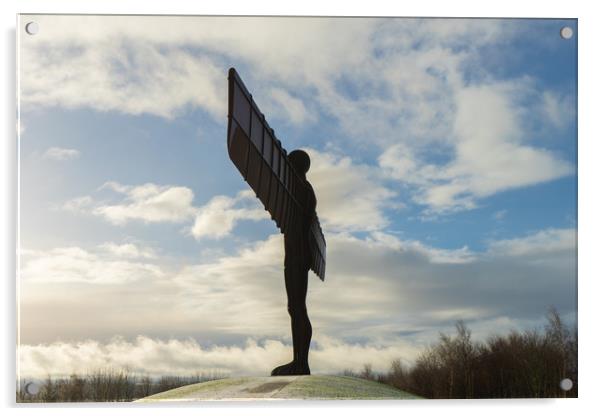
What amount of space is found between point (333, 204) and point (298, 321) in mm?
1072

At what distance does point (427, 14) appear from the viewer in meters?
7.27

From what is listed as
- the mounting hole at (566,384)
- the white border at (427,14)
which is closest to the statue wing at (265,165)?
the white border at (427,14)

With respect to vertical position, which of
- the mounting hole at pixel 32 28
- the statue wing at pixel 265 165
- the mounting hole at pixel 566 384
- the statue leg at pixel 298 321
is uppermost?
the mounting hole at pixel 32 28

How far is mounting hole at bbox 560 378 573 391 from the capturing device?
7062 mm

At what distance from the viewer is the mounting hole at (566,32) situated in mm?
7297

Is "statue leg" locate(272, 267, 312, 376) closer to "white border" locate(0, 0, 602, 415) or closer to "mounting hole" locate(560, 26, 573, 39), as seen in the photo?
"white border" locate(0, 0, 602, 415)

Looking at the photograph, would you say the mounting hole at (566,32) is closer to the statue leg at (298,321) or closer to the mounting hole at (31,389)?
the statue leg at (298,321)

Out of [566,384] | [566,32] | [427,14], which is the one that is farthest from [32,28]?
[566,384]

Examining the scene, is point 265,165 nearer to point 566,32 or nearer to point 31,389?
point 31,389

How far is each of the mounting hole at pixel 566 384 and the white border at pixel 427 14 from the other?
0.28 ft

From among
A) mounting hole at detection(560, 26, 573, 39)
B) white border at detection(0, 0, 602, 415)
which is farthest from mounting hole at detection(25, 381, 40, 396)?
mounting hole at detection(560, 26, 573, 39)

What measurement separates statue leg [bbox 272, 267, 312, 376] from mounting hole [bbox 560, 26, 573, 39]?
2.98m

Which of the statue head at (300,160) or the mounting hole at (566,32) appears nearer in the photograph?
the mounting hole at (566,32)

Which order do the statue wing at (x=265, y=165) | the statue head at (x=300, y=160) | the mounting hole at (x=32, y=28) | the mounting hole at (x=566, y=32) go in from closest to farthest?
the statue wing at (x=265, y=165), the mounting hole at (x=32, y=28), the mounting hole at (x=566, y=32), the statue head at (x=300, y=160)
